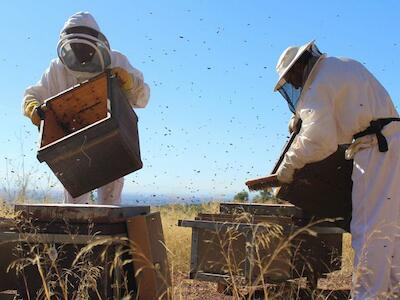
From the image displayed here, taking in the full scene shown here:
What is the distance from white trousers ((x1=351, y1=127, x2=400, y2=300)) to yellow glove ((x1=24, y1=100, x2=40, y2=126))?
9.38ft

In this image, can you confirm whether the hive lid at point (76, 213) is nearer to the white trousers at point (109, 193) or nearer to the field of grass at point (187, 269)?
the field of grass at point (187, 269)

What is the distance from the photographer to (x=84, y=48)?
15.6 ft

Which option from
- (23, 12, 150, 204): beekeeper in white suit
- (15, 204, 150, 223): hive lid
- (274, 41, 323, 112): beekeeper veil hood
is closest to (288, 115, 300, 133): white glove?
(274, 41, 323, 112): beekeeper veil hood

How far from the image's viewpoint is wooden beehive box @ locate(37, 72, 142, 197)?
3889 millimetres

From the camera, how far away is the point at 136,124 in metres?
4.70

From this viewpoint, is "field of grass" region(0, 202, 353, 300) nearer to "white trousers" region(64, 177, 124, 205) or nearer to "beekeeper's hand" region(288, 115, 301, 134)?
"white trousers" region(64, 177, 124, 205)

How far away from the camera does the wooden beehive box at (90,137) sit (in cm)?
389

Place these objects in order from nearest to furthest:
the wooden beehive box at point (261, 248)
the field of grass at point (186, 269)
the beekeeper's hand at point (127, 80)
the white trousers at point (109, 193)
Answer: the wooden beehive box at point (261, 248)
the field of grass at point (186, 269)
the beekeeper's hand at point (127, 80)
the white trousers at point (109, 193)

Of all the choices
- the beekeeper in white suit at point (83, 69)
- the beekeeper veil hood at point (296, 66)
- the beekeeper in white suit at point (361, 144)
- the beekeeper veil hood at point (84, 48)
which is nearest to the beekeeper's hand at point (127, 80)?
the beekeeper in white suit at point (83, 69)

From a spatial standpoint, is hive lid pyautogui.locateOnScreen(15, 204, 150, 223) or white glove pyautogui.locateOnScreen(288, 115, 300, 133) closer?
hive lid pyautogui.locateOnScreen(15, 204, 150, 223)

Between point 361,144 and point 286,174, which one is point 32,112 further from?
point 361,144

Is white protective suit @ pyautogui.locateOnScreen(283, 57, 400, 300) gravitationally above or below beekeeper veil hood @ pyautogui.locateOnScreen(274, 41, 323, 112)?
below

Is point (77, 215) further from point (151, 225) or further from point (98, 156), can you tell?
point (98, 156)

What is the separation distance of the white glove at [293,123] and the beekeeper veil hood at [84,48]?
1745mm
